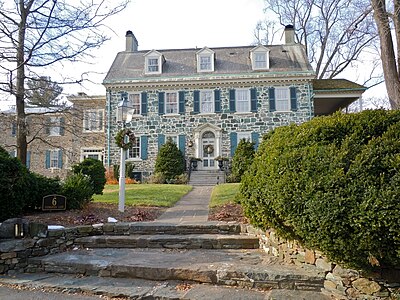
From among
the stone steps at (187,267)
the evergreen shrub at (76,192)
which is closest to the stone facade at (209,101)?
the evergreen shrub at (76,192)

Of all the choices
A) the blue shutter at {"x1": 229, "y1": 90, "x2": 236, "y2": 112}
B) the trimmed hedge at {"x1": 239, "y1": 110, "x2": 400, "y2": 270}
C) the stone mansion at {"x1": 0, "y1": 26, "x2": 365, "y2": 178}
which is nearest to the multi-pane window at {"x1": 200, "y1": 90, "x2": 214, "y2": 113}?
the stone mansion at {"x1": 0, "y1": 26, "x2": 365, "y2": 178}

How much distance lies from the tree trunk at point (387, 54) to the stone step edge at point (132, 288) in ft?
19.0

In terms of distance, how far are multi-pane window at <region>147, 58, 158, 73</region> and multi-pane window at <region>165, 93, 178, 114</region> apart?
1.93 meters

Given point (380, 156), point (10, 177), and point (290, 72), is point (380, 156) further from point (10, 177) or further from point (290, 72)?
point (290, 72)

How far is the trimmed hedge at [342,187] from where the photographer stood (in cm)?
270

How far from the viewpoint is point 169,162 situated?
18.0 m

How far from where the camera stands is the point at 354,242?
2.79 meters

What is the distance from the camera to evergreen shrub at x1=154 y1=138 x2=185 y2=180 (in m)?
17.9

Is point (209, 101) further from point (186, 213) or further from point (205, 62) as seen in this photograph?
point (186, 213)

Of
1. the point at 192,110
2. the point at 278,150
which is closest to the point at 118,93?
the point at 192,110

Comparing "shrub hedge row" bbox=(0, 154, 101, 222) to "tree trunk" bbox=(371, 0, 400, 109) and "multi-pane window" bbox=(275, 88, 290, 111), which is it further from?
"multi-pane window" bbox=(275, 88, 290, 111)

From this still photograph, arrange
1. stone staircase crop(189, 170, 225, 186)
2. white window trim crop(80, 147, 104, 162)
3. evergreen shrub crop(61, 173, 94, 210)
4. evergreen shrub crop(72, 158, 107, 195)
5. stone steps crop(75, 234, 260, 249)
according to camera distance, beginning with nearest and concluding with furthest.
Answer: stone steps crop(75, 234, 260, 249), evergreen shrub crop(61, 173, 94, 210), evergreen shrub crop(72, 158, 107, 195), stone staircase crop(189, 170, 225, 186), white window trim crop(80, 147, 104, 162)

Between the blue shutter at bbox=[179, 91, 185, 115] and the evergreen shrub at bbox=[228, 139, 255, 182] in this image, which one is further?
the blue shutter at bbox=[179, 91, 185, 115]

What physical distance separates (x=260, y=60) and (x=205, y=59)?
3403 mm
